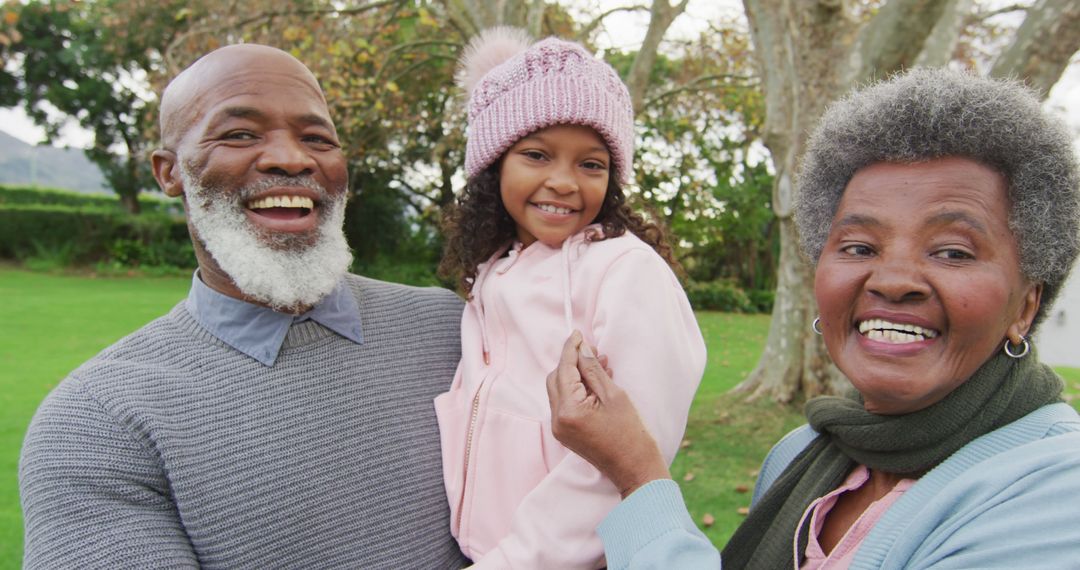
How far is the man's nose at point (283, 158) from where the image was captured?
2.08m

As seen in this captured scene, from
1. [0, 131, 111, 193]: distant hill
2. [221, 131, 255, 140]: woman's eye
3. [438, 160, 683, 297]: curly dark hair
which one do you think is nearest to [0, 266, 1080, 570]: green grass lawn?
[438, 160, 683, 297]: curly dark hair

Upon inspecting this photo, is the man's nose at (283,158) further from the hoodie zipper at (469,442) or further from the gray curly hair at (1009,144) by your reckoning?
the gray curly hair at (1009,144)

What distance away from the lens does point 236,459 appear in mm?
1804

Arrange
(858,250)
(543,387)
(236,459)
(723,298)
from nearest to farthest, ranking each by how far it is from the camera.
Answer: (858,250) < (236,459) < (543,387) < (723,298)

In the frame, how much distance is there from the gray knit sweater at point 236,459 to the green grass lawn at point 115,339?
11.2 ft

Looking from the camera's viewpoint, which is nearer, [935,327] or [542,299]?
[935,327]

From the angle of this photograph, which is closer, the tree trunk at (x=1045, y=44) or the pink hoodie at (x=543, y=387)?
the pink hoodie at (x=543, y=387)

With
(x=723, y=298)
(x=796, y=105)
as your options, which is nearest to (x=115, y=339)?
(x=796, y=105)

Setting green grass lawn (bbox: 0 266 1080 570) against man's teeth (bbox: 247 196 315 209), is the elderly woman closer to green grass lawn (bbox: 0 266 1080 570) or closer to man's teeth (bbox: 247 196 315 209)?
man's teeth (bbox: 247 196 315 209)

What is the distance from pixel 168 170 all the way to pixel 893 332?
77.5 inches


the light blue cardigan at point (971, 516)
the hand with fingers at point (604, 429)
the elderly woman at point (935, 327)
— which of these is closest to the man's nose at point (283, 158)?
the hand with fingers at point (604, 429)

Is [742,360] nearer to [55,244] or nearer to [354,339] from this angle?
[354,339]

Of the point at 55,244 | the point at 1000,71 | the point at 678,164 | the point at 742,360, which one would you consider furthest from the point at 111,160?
the point at 1000,71

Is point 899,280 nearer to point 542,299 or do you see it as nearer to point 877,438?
point 877,438
